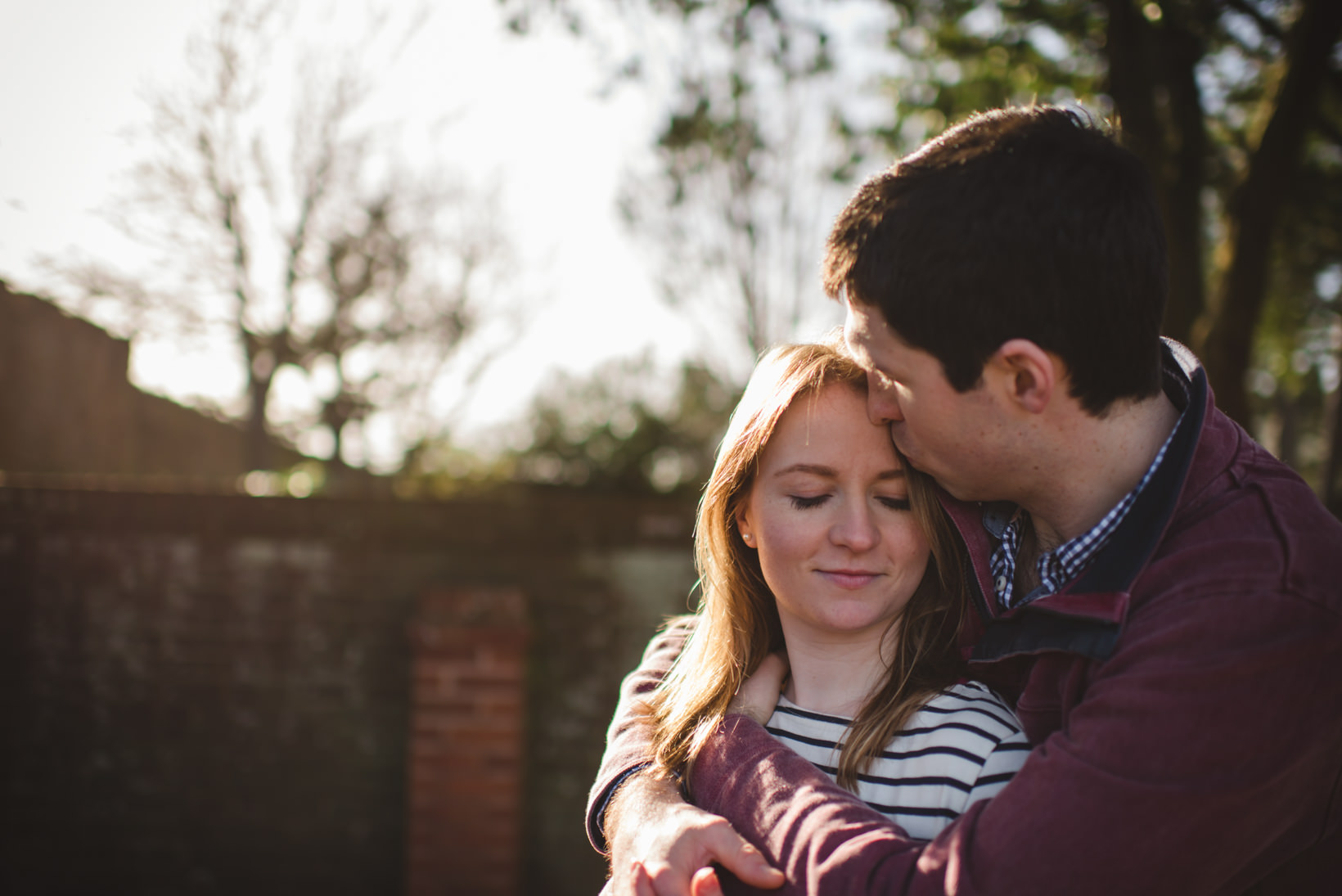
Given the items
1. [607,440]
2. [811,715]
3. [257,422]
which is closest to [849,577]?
[811,715]

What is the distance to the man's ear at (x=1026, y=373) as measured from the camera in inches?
54.8

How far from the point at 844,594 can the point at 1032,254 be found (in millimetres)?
756

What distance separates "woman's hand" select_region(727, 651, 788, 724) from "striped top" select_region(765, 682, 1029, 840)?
5.8 inches

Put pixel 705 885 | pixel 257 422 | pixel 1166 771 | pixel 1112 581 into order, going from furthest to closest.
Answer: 1. pixel 257 422
2. pixel 705 885
3. pixel 1112 581
4. pixel 1166 771

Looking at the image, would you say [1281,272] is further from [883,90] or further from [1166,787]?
[1166,787]

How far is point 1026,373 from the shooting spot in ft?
4.69

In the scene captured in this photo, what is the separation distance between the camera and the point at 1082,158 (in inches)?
55.4

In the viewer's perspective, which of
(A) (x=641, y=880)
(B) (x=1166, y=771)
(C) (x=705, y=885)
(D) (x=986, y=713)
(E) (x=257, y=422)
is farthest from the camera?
(E) (x=257, y=422)

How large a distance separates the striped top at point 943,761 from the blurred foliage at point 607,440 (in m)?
6.42

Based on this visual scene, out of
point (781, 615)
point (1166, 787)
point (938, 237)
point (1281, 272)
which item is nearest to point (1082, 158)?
point (938, 237)

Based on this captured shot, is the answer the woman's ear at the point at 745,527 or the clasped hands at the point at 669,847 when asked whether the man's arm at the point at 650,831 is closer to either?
the clasped hands at the point at 669,847

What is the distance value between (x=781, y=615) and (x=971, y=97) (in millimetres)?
5541

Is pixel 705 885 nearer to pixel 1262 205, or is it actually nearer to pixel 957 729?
pixel 957 729

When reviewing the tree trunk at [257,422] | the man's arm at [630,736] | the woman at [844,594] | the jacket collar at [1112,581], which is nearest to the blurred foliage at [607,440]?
the tree trunk at [257,422]
